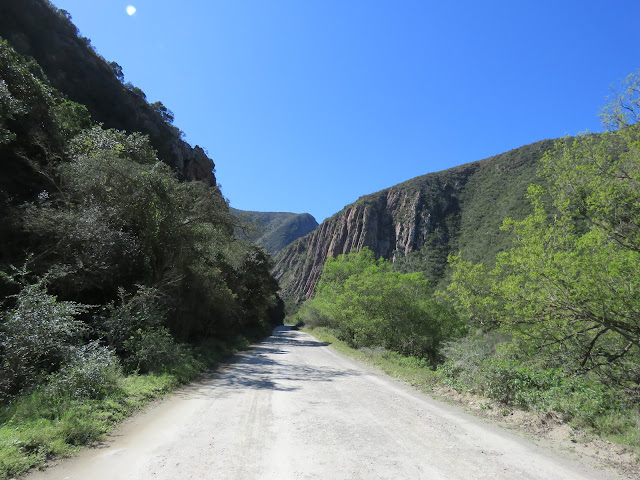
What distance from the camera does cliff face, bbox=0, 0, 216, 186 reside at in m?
28.1

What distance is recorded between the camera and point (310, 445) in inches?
185

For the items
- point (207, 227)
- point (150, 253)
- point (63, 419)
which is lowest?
point (63, 419)

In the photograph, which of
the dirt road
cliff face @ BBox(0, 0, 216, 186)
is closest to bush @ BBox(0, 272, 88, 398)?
the dirt road

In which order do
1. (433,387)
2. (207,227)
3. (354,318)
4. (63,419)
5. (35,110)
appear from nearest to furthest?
(63,419)
(433,387)
(35,110)
(207,227)
(354,318)

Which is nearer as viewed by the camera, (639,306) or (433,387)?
(639,306)

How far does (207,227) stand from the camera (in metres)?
15.8

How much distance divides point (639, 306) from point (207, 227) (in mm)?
15253

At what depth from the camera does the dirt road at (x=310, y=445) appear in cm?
389

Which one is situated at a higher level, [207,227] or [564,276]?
[207,227]

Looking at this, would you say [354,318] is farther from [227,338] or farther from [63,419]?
[63,419]

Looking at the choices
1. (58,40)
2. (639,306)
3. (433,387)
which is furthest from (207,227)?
(58,40)

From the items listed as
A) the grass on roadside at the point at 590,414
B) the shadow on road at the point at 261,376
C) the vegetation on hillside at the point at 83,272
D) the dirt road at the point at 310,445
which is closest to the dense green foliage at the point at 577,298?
the grass on roadside at the point at 590,414

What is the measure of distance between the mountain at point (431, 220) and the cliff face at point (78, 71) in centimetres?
2519

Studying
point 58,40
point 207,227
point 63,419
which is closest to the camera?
point 63,419
